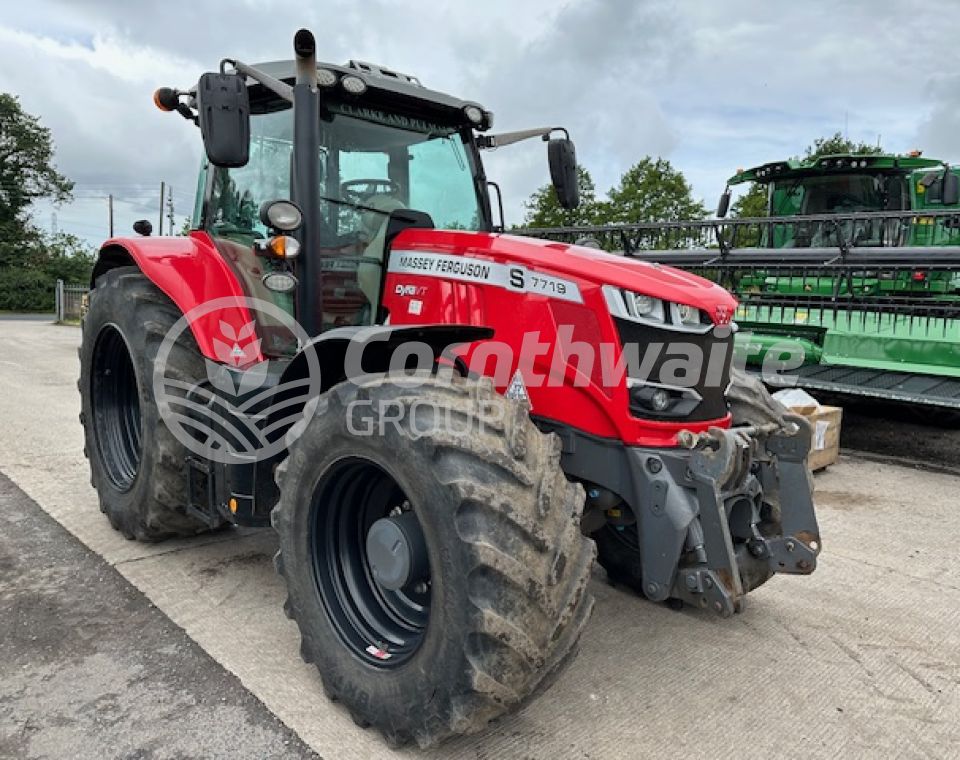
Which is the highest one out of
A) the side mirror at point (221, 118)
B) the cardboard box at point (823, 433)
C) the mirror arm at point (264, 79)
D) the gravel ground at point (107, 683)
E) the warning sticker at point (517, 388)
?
the mirror arm at point (264, 79)

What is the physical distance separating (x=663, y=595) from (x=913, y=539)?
8.78 feet

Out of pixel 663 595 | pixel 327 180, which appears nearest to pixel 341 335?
pixel 327 180

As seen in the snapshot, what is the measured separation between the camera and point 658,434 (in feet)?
8.66

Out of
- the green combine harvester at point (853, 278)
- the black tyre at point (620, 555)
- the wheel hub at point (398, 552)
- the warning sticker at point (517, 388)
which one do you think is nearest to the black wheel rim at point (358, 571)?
the wheel hub at point (398, 552)

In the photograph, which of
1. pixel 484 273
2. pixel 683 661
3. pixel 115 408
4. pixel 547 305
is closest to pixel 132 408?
pixel 115 408

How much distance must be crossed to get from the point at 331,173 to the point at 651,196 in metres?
20.9

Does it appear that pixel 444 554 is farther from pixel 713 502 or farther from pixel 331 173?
pixel 331 173

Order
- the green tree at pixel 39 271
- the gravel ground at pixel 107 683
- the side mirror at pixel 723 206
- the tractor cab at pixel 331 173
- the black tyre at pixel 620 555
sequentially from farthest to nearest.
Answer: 1. the green tree at pixel 39 271
2. the side mirror at pixel 723 206
3. the black tyre at pixel 620 555
4. the tractor cab at pixel 331 173
5. the gravel ground at pixel 107 683

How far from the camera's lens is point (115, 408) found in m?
4.30

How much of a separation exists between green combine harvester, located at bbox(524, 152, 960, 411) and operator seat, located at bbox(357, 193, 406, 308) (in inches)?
142

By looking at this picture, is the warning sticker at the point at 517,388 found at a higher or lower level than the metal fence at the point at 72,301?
higher

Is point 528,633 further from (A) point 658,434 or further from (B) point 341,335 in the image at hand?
(B) point 341,335

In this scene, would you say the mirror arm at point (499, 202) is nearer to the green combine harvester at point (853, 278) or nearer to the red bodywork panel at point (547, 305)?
the red bodywork panel at point (547, 305)

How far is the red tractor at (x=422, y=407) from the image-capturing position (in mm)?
2160
